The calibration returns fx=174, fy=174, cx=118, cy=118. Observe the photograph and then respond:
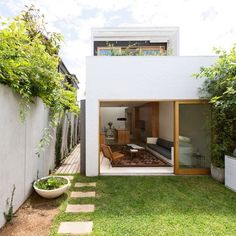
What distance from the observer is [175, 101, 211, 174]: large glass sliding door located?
20.8ft

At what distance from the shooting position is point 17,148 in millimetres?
3744

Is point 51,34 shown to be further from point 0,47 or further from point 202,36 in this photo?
point 202,36

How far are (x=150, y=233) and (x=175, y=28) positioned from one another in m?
11.5

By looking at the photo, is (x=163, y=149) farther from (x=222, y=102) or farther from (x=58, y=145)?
(x=58, y=145)

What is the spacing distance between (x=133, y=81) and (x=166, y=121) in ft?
14.5

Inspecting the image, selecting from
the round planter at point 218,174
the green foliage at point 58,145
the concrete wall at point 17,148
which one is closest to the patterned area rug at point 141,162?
the round planter at point 218,174

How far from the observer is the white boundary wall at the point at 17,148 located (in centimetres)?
317

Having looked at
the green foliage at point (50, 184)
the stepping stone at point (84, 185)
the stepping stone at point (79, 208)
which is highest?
the green foliage at point (50, 184)

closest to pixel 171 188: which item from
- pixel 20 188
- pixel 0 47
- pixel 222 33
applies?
pixel 20 188

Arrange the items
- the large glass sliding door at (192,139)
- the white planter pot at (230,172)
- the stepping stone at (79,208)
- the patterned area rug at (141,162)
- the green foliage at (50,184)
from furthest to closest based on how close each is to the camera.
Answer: the patterned area rug at (141,162)
the large glass sliding door at (192,139)
the white planter pot at (230,172)
the green foliage at (50,184)
the stepping stone at (79,208)

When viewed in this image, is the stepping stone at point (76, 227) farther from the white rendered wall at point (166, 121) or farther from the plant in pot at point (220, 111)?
the white rendered wall at point (166, 121)

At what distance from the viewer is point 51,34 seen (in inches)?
242

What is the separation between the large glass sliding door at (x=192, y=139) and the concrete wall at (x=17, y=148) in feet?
15.3

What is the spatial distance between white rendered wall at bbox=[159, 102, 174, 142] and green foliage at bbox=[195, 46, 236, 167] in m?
3.07
